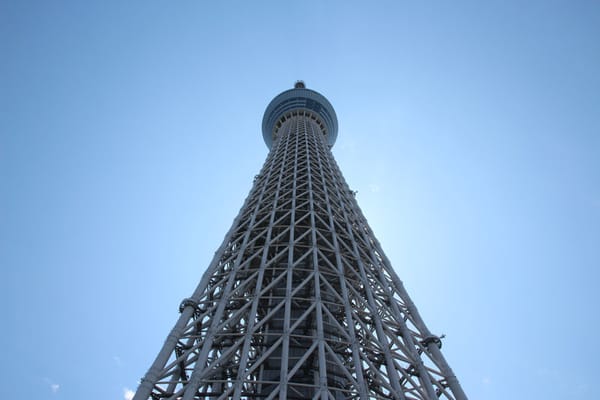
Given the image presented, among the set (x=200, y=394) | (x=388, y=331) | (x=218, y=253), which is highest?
(x=218, y=253)

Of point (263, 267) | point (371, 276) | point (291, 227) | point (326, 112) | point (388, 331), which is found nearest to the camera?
point (388, 331)

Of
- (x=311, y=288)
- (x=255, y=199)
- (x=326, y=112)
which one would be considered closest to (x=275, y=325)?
(x=311, y=288)

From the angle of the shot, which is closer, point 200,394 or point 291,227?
point 200,394

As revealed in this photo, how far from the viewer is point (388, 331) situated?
14.0 m

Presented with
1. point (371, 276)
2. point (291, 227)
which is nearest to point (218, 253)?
point (291, 227)

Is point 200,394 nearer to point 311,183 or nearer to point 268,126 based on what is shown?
point 311,183

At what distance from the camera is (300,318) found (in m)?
12.8

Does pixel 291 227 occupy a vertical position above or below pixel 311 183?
below

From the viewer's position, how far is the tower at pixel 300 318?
37.7 ft

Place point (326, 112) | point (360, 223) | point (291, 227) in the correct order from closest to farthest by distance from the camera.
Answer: point (291, 227) → point (360, 223) → point (326, 112)

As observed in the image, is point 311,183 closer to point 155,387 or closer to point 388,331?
point 388,331

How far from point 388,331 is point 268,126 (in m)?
45.9

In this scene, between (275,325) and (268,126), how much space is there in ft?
A: 143

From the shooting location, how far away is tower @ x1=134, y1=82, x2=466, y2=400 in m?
11.5
